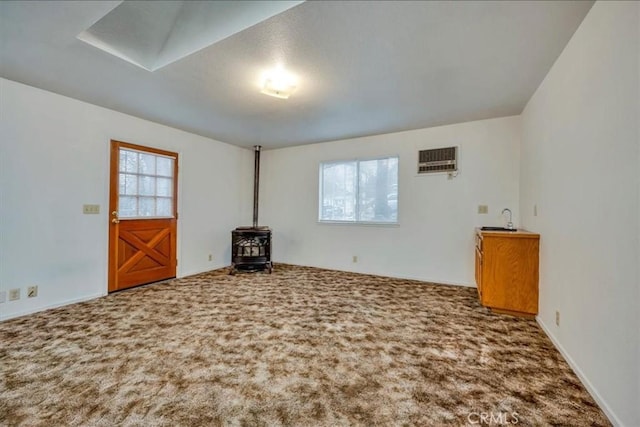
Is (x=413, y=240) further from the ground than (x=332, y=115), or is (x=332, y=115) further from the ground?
(x=332, y=115)

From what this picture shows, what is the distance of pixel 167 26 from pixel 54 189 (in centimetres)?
227

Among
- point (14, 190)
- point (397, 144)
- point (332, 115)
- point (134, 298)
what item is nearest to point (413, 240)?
point (397, 144)

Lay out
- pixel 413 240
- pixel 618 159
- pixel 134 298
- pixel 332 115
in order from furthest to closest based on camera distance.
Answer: pixel 413 240 → pixel 332 115 → pixel 134 298 → pixel 618 159

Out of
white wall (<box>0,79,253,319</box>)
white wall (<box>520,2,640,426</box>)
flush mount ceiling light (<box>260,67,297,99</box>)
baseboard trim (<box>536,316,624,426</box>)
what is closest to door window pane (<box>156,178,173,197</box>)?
white wall (<box>0,79,253,319</box>)

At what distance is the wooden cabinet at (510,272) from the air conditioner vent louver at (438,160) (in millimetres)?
1443

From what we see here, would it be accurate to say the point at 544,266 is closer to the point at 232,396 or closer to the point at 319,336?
the point at 319,336

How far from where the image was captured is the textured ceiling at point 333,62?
1.75 meters

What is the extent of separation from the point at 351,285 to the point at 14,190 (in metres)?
3.99

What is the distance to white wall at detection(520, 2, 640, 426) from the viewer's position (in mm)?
1314

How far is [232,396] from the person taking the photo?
1.62 m

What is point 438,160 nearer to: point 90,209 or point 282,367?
point 282,367

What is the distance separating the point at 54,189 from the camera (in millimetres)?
3057

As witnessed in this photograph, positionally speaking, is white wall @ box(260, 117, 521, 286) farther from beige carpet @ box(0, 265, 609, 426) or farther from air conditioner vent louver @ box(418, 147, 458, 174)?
beige carpet @ box(0, 265, 609, 426)

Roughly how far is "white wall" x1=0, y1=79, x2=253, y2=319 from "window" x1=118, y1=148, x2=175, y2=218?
20cm
